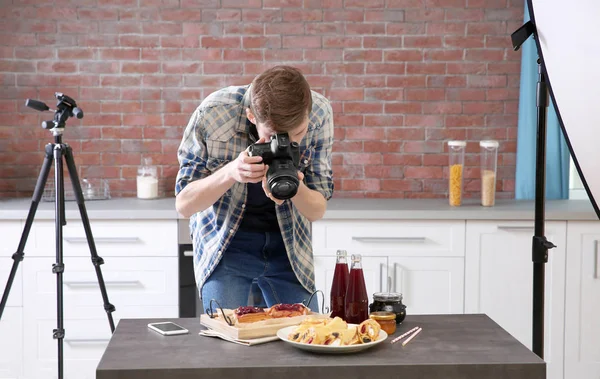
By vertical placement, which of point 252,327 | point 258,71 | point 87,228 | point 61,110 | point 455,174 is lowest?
point 252,327

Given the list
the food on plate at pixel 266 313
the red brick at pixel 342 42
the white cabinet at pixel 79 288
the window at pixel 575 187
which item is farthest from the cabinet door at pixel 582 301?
the food on plate at pixel 266 313

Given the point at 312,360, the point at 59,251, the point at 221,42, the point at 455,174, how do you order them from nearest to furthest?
the point at 312,360
the point at 59,251
the point at 455,174
the point at 221,42

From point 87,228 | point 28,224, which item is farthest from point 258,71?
point 28,224

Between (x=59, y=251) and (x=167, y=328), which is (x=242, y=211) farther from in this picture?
(x=59, y=251)

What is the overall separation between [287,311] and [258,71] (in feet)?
7.10

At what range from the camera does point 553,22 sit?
5.87 ft

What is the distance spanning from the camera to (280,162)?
1.77 metres

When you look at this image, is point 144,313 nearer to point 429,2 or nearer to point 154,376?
point 154,376

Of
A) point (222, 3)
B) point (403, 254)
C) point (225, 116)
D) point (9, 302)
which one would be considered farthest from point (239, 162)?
point (222, 3)

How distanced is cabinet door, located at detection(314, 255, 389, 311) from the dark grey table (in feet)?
4.90

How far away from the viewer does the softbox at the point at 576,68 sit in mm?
1694

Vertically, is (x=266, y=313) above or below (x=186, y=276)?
above

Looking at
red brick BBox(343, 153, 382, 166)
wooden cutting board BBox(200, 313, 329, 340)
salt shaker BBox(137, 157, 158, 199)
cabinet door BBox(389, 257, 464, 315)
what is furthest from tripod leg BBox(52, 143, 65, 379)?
red brick BBox(343, 153, 382, 166)

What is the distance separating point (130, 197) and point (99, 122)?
1.35ft
